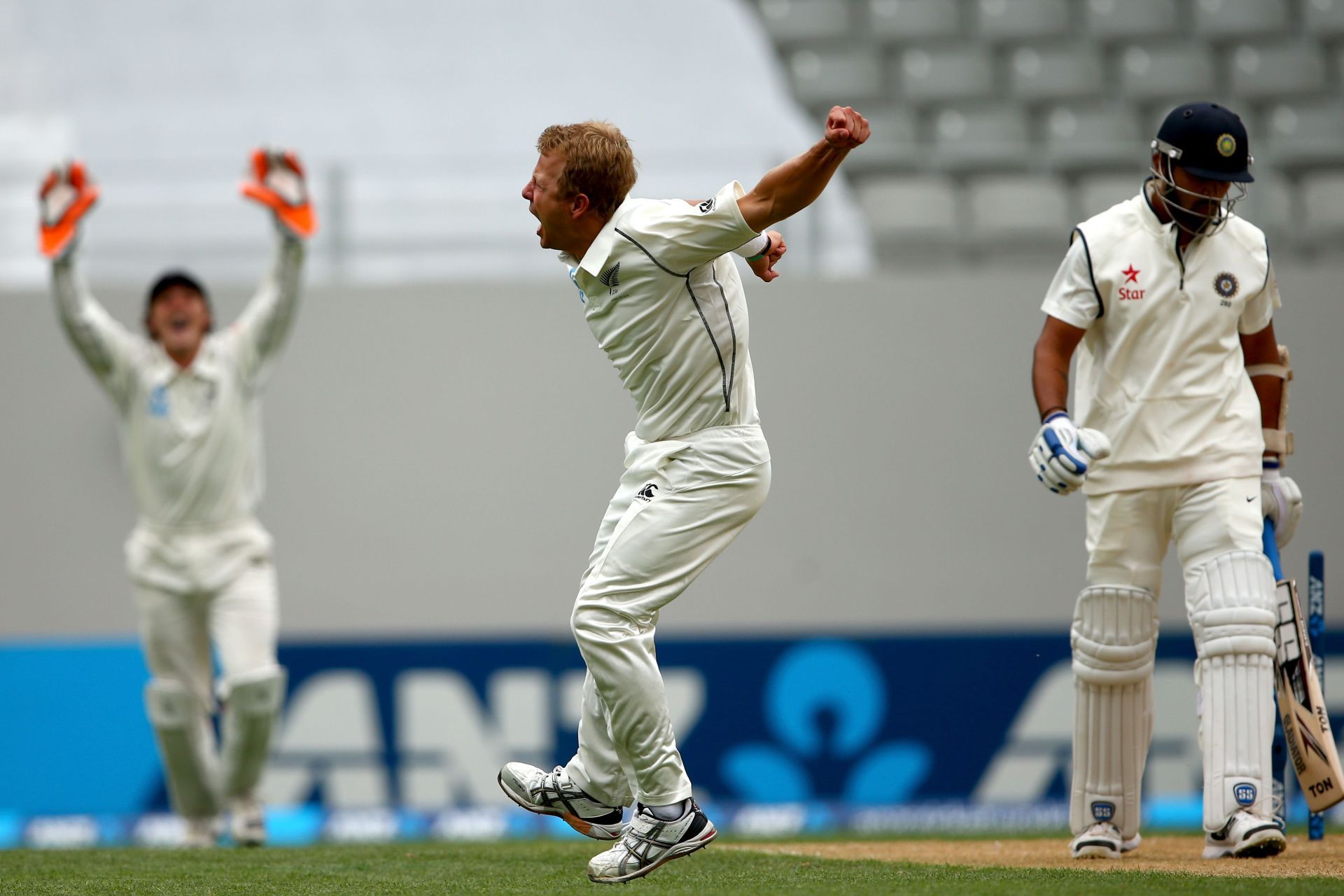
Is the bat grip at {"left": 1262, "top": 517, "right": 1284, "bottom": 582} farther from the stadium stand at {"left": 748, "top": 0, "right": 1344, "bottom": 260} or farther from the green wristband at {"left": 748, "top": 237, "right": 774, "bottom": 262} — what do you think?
the stadium stand at {"left": 748, "top": 0, "right": 1344, "bottom": 260}

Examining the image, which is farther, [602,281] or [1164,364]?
[1164,364]

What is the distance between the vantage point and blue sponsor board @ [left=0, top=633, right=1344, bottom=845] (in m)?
8.13

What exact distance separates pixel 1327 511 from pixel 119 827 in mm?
6549

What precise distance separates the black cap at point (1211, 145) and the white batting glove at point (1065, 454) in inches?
30.5

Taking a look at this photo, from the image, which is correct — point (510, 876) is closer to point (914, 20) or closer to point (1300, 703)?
point (1300, 703)

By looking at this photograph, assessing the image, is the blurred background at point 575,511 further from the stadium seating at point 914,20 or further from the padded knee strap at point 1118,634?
the padded knee strap at point 1118,634

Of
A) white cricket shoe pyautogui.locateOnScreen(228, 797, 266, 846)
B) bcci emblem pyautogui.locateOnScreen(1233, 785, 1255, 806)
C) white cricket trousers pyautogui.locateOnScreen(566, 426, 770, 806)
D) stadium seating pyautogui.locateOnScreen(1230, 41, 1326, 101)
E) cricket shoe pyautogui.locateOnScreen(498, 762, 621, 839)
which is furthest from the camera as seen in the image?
stadium seating pyautogui.locateOnScreen(1230, 41, 1326, 101)

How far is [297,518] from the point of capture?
28.5 feet

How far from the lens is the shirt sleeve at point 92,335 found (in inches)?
241

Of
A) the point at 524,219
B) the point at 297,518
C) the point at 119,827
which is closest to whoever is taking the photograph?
the point at 119,827

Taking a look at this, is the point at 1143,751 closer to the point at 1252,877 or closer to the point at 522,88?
the point at 1252,877

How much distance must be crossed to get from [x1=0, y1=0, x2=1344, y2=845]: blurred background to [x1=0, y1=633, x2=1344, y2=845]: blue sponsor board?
16mm

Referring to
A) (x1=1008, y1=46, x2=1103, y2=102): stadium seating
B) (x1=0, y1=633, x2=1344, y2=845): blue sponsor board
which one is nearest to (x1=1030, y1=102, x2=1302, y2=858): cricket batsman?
(x1=0, y1=633, x2=1344, y2=845): blue sponsor board

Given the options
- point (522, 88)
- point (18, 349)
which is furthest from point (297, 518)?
point (522, 88)
